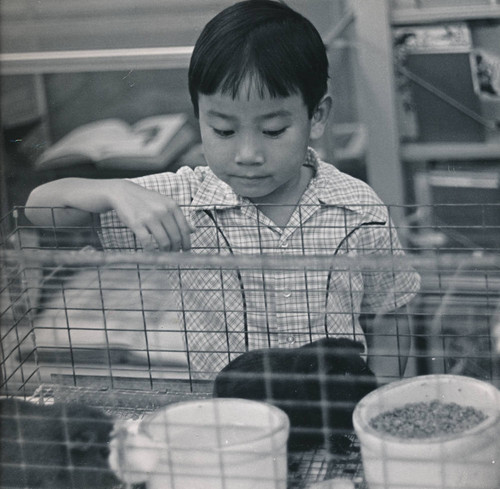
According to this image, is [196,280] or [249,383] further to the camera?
[196,280]

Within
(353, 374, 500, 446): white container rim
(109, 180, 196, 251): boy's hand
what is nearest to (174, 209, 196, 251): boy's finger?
(109, 180, 196, 251): boy's hand

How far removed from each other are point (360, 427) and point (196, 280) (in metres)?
0.41

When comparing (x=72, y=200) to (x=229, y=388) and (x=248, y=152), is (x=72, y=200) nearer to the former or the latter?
(x=248, y=152)

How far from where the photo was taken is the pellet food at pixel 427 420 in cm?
77

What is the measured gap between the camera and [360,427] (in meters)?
0.77

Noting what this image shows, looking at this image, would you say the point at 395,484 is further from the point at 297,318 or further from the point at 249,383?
the point at 297,318

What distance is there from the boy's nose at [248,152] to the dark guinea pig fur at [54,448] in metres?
0.35

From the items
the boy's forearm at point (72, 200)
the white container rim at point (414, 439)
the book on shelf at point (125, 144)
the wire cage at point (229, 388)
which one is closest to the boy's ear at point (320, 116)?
the wire cage at point (229, 388)

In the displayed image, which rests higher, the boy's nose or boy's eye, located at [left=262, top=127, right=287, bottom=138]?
boy's eye, located at [left=262, top=127, right=287, bottom=138]

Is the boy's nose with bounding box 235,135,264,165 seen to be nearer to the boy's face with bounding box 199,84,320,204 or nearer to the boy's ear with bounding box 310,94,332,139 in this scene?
the boy's face with bounding box 199,84,320,204

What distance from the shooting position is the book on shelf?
2.34 meters

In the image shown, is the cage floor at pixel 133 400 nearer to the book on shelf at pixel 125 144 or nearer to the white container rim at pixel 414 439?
the white container rim at pixel 414 439

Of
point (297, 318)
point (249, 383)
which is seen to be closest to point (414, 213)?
point (297, 318)

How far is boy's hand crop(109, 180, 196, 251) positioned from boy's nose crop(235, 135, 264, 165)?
5.5 inches
